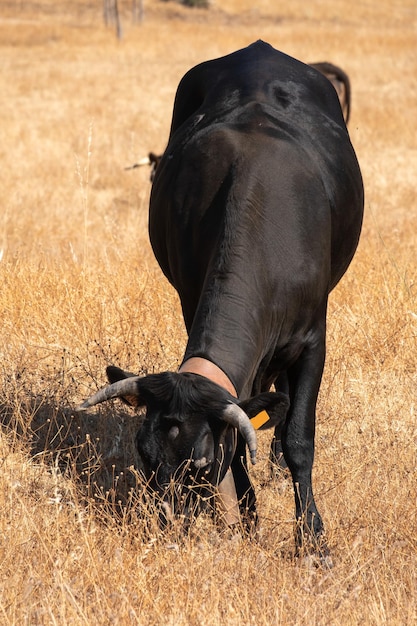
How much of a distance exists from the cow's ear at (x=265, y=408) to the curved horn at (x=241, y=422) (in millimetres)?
105

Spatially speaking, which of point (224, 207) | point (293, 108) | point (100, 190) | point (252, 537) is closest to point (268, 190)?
point (224, 207)

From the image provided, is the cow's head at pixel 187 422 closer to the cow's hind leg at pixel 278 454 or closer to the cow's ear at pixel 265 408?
the cow's ear at pixel 265 408

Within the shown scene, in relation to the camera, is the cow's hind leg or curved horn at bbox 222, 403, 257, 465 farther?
the cow's hind leg

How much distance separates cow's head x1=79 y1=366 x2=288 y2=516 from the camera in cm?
346

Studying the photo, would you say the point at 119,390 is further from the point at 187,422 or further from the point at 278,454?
the point at 278,454

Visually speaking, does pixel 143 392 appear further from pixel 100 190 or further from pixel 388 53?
pixel 388 53

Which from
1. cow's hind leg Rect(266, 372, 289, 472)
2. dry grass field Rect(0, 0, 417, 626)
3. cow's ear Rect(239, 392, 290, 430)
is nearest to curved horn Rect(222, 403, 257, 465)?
cow's ear Rect(239, 392, 290, 430)

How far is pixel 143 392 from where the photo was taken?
11.9ft

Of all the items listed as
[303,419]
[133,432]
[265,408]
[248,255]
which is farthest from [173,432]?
[133,432]

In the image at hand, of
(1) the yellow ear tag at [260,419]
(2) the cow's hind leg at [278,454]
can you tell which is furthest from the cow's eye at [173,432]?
(2) the cow's hind leg at [278,454]

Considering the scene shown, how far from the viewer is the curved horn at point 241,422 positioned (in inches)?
131

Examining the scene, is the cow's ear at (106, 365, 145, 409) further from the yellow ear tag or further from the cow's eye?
the yellow ear tag

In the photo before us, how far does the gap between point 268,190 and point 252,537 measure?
1600mm

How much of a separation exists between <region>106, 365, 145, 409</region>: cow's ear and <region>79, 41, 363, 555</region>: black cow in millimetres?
19
